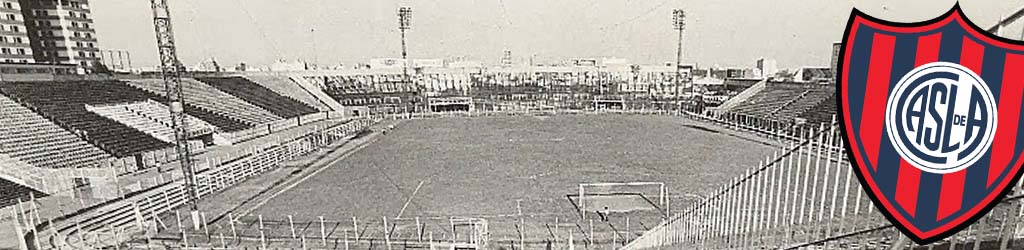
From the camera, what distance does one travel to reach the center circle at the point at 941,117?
133 inches

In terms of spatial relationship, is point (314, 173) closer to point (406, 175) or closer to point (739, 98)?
point (406, 175)

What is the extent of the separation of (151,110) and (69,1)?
49.7 metres

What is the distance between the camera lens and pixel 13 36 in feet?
180

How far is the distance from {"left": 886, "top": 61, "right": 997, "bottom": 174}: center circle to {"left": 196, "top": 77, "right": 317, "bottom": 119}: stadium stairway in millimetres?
40517

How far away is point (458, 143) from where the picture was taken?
98.1 feet

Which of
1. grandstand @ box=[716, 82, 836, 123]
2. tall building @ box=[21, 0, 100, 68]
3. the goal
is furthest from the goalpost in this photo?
tall building @ box=[21, 0, 100, 68]

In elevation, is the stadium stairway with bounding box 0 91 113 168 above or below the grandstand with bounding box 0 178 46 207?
above

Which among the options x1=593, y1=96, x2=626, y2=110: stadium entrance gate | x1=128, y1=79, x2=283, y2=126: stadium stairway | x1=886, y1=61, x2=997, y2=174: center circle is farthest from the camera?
x1=593, y1=96, x2=626, y2=110: stadium entrance gate

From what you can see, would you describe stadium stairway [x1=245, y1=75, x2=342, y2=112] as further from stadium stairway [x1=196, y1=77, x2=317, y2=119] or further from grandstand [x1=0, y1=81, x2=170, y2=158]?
grandstand [x1=0, y1=81, x2=170, y2=158]

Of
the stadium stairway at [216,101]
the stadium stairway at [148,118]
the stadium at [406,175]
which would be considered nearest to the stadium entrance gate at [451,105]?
the stadium at [406,175]

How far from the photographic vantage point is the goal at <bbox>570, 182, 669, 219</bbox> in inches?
584

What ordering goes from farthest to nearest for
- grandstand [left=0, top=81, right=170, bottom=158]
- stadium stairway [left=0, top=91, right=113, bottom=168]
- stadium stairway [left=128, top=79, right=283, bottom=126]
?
1. stadium stairway [left=128, top=79, right=283, bottom=126]
2. grandstand [left=0, top=81, right=170, bottom=158]
3. stadium stairway [left=0, top=91, right=113, bottom=168]

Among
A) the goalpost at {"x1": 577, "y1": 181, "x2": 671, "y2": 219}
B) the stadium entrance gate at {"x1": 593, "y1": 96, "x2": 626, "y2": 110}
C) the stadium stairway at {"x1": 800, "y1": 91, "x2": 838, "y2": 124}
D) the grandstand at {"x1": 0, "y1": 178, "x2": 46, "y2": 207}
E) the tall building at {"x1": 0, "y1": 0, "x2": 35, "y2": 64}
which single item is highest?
the tall building at {"x1": 0, "y1": 0, "x2": 35, "y2": 64}

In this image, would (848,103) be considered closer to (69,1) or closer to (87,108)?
(87,108)
